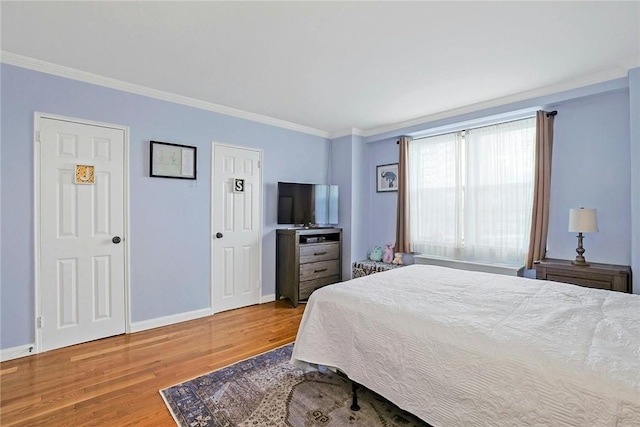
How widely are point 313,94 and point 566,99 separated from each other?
256 centimetres

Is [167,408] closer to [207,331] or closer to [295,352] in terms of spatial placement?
[295,352]

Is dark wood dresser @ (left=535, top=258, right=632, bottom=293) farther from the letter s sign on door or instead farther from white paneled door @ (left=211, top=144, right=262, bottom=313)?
the letter s sign on door

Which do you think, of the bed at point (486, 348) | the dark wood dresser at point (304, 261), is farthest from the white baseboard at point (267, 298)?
the bed at point (486, 348)

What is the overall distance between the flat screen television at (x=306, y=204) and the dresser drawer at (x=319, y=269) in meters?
0.63

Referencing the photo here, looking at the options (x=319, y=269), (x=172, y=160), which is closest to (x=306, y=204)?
(x=319, y=269)

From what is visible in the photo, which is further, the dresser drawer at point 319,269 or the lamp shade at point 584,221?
the dresser drawer at point 319,269

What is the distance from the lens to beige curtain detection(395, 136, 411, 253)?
4.36 meters

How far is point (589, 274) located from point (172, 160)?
4.30 meters

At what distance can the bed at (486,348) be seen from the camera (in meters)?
1.09

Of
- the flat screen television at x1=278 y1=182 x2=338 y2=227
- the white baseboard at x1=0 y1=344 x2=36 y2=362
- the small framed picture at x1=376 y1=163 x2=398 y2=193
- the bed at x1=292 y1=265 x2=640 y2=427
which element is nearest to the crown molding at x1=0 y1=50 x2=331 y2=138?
the flat screen television at x1=278 y1=182 x2=338 y2=227

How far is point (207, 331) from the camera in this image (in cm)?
315

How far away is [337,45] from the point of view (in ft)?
7.49

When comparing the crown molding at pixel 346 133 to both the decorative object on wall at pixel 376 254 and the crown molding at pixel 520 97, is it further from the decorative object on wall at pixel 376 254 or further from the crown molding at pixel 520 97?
the decorative object on wall at pixel 376 254

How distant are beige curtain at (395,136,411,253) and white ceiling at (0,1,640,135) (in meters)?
1.08
